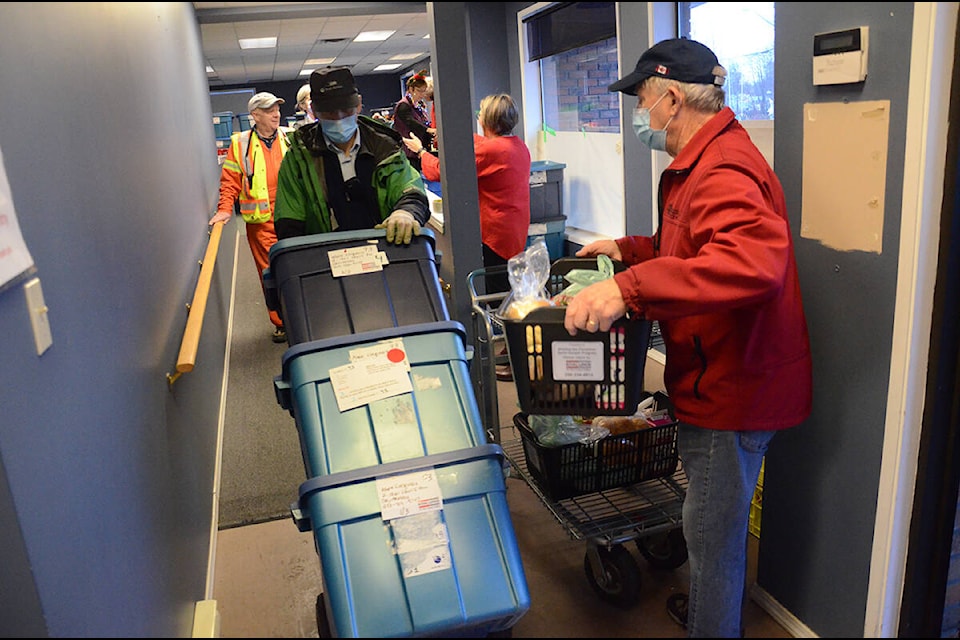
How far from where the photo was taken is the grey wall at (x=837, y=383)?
4.28 ft

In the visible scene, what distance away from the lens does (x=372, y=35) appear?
1.13 metres

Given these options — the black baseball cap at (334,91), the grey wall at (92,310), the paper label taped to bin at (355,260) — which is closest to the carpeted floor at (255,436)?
the paper label taped to bin at (355,260)

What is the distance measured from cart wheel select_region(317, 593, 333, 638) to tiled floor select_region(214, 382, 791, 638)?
0.04ft

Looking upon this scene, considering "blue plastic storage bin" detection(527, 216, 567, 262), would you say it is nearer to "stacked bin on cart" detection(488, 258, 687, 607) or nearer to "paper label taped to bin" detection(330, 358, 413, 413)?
"stacked bin on cart" detection(488, 258, 687, 607)

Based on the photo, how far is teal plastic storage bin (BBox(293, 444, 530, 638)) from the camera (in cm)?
111

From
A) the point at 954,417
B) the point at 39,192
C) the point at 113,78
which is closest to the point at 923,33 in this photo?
the point at 954,417

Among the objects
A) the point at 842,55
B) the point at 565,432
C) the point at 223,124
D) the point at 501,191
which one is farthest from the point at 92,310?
the point at 501,191

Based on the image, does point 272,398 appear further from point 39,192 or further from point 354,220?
point 39,192

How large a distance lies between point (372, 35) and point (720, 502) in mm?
1170

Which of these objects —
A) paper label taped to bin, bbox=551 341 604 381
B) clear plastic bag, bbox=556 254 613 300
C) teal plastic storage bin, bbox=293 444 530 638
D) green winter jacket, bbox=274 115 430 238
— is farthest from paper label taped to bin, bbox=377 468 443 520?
green winter jacket, bbox=274 115 430 238

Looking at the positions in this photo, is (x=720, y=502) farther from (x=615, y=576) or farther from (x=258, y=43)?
(x=258, y=43)

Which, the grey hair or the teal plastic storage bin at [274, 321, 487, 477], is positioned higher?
the grey hair

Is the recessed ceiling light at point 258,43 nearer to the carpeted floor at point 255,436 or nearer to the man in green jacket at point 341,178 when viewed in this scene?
the carpeted floor at point 255,436

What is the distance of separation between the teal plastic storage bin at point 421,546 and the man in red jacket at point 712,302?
0.30 meters
